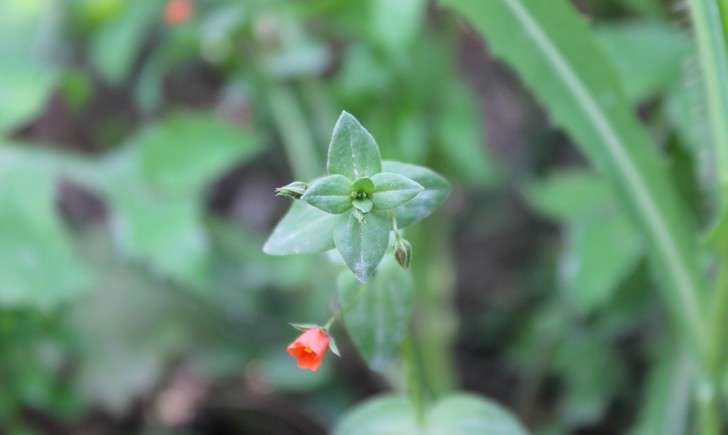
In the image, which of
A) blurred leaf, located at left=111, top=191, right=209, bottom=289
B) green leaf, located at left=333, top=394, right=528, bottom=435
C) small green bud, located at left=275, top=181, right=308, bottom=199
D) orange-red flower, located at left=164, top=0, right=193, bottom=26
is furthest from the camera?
orange-red flower, located at left=164, top=0, right=193, bottom=26

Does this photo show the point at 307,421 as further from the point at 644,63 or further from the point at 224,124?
the point at 644,63

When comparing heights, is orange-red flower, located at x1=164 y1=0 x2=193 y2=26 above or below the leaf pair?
above

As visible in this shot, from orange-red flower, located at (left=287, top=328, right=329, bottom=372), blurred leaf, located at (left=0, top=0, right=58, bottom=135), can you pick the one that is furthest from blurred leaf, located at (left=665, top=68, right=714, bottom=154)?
blurred leaf, located at (left=0, top=0, right=58, bottom=135)

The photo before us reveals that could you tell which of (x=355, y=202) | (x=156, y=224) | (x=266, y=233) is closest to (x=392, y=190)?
(x=355, y=202)

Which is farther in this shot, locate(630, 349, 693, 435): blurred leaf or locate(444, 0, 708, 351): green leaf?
locate(630, 349, 693, 435): blurred leaf

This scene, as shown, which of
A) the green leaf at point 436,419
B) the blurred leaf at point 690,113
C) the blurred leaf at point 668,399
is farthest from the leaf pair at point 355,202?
the blurred leaf at point 668,399

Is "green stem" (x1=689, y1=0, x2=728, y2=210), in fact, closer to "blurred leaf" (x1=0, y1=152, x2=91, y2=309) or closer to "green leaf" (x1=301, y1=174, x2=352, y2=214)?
"green leaf" (x1=301, y1=174, x2=352, y2=214)

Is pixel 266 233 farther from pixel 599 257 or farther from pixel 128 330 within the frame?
pixel 599 257
